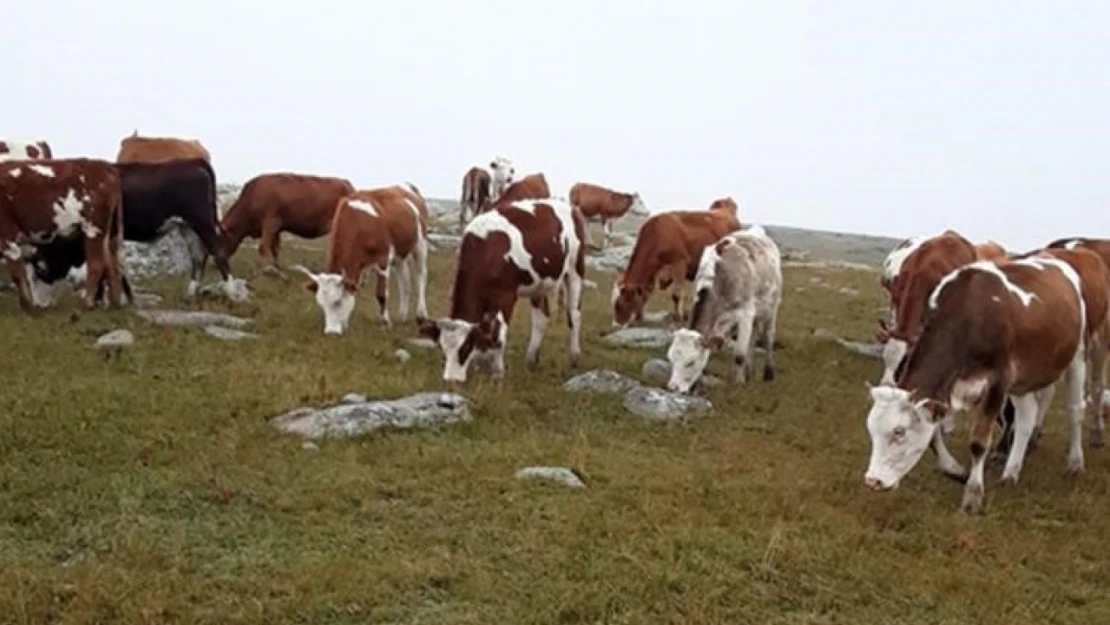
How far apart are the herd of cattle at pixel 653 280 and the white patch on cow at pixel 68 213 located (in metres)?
0.02

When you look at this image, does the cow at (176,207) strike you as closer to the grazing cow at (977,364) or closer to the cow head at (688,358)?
the cow head at (688,358)

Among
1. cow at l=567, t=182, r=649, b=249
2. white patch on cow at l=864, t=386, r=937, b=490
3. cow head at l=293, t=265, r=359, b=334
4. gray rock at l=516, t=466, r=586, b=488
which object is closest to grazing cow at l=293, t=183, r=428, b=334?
cow head at l=293, t=265, r=359, b=334

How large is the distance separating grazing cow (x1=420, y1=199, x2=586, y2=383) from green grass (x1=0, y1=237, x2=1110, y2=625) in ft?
2.26

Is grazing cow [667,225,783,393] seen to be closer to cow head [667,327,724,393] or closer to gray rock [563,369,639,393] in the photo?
cow head [667,327,724,393]

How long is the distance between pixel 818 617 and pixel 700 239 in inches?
645

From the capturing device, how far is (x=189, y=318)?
19.4 metres

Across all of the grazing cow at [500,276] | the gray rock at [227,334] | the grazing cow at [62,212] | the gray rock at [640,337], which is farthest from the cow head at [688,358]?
the grazing cow at [62,212]

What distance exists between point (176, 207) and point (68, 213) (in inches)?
96.1


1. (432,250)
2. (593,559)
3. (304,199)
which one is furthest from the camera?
(432,250)

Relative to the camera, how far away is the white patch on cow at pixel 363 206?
70.4ft

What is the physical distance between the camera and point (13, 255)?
63.0 ft

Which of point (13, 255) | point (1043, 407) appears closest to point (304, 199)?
point (13, 255)

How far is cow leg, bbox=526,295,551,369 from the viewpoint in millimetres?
18359

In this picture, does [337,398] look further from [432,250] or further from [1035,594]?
[432,250]
